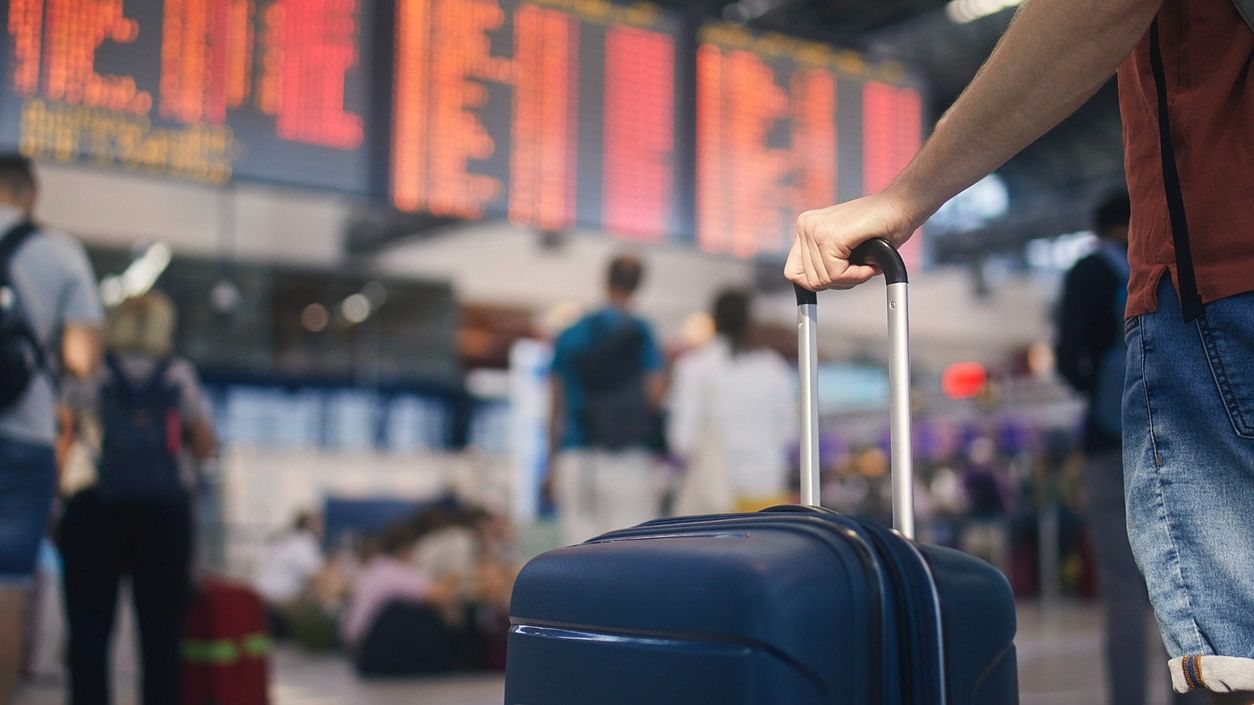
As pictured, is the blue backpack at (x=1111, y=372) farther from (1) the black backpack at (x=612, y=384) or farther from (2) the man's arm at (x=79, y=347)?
(2) the man's arm at (x=79, y=347)

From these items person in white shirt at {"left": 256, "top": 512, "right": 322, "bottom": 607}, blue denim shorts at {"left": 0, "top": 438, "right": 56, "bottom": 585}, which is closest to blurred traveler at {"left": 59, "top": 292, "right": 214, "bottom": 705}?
blue denim shorts at {"left": 0, "top": 438, "right": 56, "bottom": 585}

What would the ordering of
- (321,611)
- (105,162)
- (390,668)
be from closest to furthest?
(105,162) < (390,668) < (321,611)

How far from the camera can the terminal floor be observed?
16.6ft

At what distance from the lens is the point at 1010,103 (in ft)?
3.26

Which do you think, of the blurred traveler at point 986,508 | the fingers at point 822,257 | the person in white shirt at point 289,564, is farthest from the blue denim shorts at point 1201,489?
the blurred traveler at point 986,508

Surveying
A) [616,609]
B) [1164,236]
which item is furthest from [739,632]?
[1164,236]

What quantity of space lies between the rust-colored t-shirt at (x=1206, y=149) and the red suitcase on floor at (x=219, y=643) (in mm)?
3861

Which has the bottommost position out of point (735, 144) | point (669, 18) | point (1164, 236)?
point (1164, 236)

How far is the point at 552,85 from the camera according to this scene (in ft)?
16.5

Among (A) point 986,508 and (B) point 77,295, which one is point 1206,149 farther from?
(A) point 986,508

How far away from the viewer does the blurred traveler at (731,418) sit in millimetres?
4797

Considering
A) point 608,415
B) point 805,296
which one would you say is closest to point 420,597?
point 608,415

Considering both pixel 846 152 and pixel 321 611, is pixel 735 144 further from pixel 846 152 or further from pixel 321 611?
pixel 321 611

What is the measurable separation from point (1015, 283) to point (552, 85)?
52.4 feet
